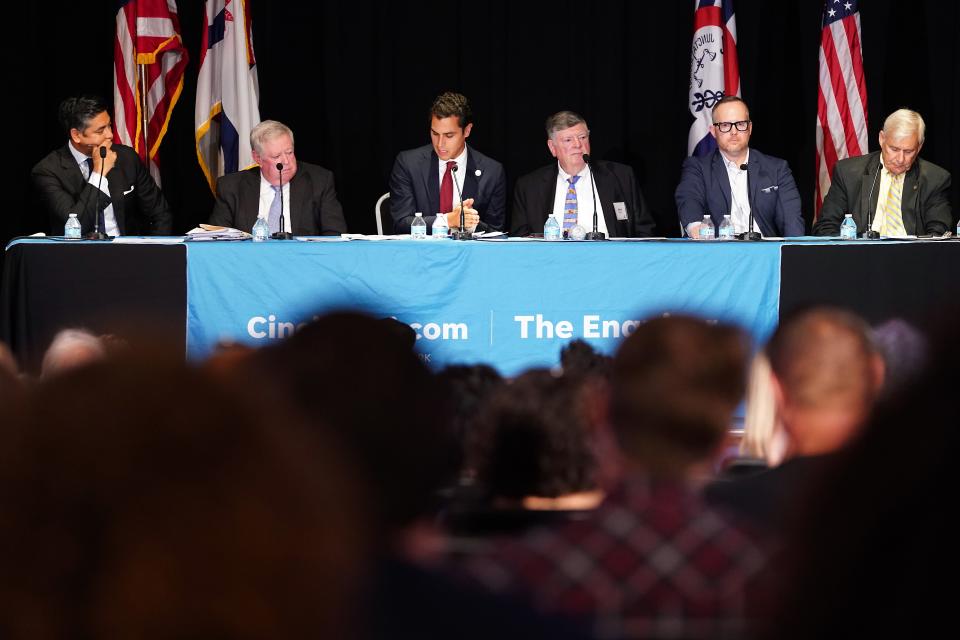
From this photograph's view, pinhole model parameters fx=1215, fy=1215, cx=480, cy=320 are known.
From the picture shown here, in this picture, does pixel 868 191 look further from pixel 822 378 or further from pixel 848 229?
pixel 822 378

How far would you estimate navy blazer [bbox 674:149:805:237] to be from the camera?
6238 mm

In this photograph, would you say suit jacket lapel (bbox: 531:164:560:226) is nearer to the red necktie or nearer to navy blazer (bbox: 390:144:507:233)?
navy blazer (bbox: 390:144:507:233)

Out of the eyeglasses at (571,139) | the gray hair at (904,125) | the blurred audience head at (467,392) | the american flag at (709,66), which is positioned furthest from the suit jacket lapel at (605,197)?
the blurred audience head at (467,392)

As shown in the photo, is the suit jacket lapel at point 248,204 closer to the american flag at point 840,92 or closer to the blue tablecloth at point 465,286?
the blue tablecloth at point 465,286

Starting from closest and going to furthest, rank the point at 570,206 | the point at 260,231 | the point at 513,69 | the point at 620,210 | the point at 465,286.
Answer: the point at 465,286, the point at 260,231, the point at 620,210, the point at 570,206, the point at 513,69

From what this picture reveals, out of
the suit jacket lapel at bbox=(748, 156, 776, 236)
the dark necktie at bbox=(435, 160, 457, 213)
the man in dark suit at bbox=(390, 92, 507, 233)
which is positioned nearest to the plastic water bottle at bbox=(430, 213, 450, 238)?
the man in dark suit at bbox=(390, 92, 507, 233)

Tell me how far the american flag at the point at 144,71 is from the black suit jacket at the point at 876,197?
12.7 feet

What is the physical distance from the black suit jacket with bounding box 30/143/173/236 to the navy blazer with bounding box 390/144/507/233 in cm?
125

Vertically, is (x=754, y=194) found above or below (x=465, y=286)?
above

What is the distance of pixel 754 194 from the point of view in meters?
6.25

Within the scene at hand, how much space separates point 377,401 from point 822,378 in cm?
77

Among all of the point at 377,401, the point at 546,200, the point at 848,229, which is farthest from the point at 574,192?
the point at 377,401

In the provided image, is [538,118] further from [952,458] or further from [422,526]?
[952,458]

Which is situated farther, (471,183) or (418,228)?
(471,183)
